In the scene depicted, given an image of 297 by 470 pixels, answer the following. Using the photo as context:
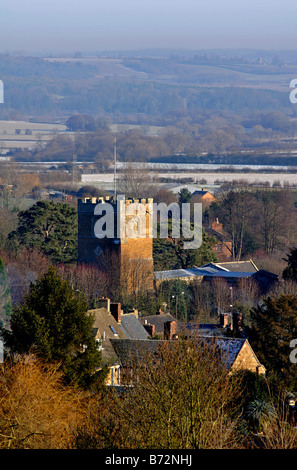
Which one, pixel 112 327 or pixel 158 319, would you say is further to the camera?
pixel 158 319

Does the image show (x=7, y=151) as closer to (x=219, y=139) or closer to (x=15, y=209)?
(x=219, y=139)

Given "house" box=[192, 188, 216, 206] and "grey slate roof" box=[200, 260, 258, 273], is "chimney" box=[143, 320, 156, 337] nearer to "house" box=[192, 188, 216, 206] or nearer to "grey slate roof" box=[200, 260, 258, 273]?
"grey slate roof" box=[200, 260, 258, 273]

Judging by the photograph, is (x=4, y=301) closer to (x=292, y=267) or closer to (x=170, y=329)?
(x=170, y=329)

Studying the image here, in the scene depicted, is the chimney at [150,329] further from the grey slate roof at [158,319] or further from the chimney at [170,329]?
the grey slate roof at [158,319]

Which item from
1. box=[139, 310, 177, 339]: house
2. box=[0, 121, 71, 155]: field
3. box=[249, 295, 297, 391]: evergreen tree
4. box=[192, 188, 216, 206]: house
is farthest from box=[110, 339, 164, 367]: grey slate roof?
box=[0, 121, 71, 155]: field

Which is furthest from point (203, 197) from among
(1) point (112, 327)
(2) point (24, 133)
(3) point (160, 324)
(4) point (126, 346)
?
(2) point (24, 133)
